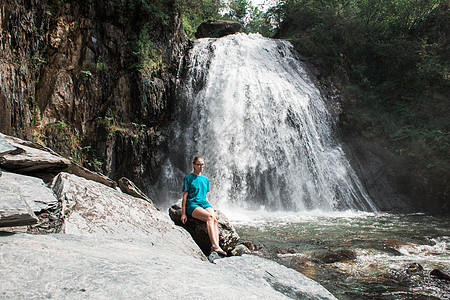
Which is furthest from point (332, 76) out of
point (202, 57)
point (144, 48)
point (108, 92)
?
point (108, 92)

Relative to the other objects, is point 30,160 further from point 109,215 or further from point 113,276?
point 113,276

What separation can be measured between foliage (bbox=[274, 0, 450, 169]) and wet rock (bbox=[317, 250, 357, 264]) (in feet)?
27.4

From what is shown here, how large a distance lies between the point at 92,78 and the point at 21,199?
9306mm

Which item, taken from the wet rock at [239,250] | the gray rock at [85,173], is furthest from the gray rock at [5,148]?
the wet rock at [239,250]

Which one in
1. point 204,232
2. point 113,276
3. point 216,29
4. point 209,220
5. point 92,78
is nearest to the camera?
point 113,276

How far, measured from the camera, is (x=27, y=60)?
884 centimetres

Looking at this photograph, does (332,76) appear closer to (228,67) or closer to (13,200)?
(228,67)

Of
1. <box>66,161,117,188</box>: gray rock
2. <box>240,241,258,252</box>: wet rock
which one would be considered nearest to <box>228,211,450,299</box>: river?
<box>240,241,258,252</box>: wet rock

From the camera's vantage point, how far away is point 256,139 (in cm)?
1206

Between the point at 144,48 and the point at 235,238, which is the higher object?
the point at 144,48

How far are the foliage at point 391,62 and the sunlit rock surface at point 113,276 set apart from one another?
38.8ft

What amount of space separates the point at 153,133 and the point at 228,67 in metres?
4.47

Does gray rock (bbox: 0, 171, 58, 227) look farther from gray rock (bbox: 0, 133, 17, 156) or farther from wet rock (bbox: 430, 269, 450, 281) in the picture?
wet rock (bbox: 430, 269, 450, 281)

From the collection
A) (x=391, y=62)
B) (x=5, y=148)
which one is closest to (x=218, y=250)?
(x=5, y=148)
